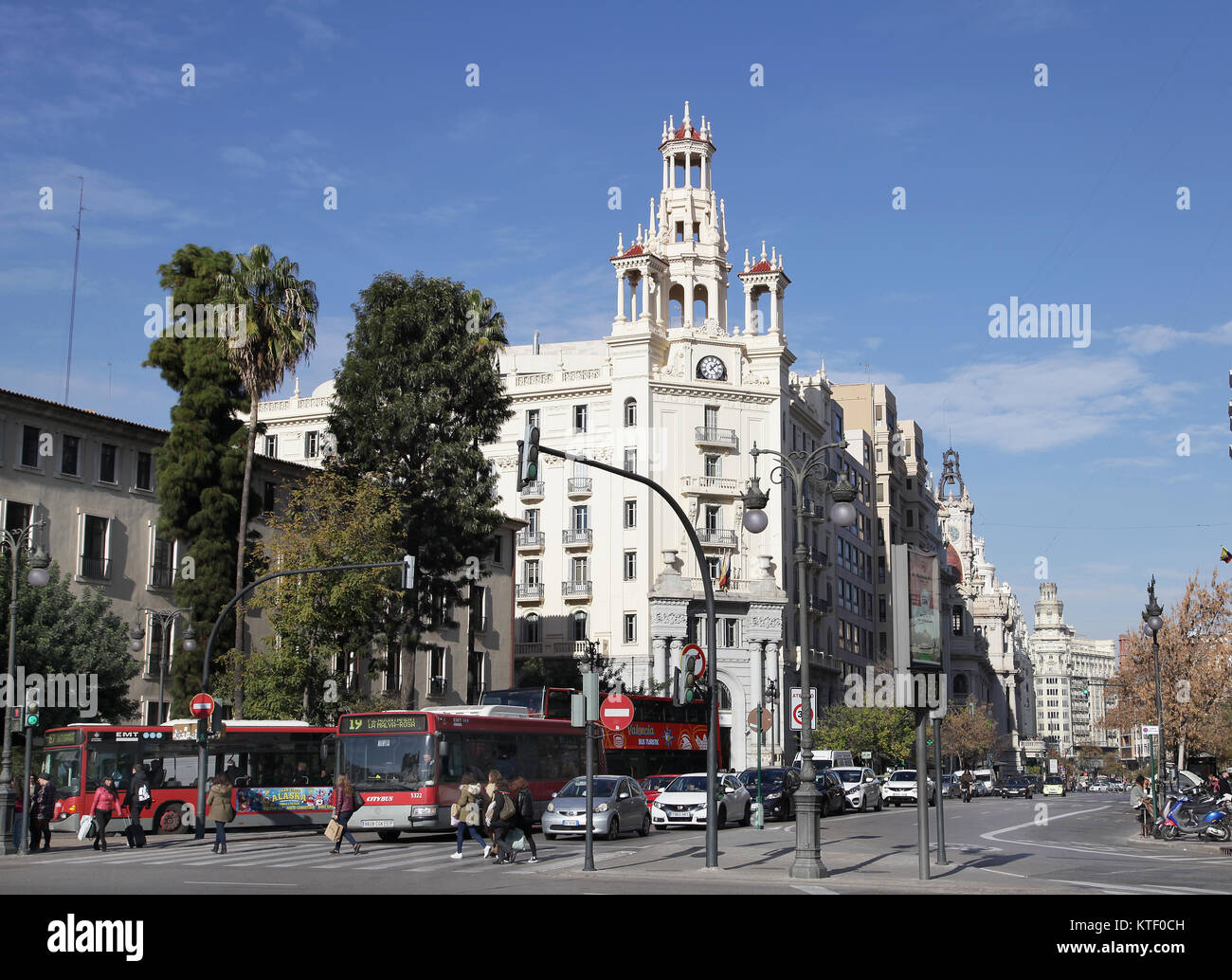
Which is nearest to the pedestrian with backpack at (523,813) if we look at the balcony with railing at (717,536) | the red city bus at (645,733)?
the red city bus at (645,733)

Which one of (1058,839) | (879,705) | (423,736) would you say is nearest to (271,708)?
(423,736)

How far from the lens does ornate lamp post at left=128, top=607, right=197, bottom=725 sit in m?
40.8

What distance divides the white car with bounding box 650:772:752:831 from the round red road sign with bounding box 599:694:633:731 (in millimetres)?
12705

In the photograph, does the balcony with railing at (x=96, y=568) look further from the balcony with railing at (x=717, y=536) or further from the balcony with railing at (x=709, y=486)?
the balcony with railing at (x=717, y=536)

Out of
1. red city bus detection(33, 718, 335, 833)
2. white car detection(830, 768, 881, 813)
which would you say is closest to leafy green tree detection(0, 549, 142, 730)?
red city bus detection(33, 718, 335, 833)

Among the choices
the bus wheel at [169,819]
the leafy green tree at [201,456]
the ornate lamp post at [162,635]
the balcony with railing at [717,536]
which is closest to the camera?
the bus wheel at [169,819]

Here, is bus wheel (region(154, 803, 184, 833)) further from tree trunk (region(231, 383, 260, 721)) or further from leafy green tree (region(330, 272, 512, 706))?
leafy green tree (region(330, 272, 512, 706))

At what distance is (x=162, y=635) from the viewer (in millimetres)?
44844

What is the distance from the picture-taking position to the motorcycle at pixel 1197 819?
31469mm

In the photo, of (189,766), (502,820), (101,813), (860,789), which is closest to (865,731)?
(860,789)

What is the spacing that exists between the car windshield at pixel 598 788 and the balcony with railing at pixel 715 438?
40978 mm

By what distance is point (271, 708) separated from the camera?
4047 cm
